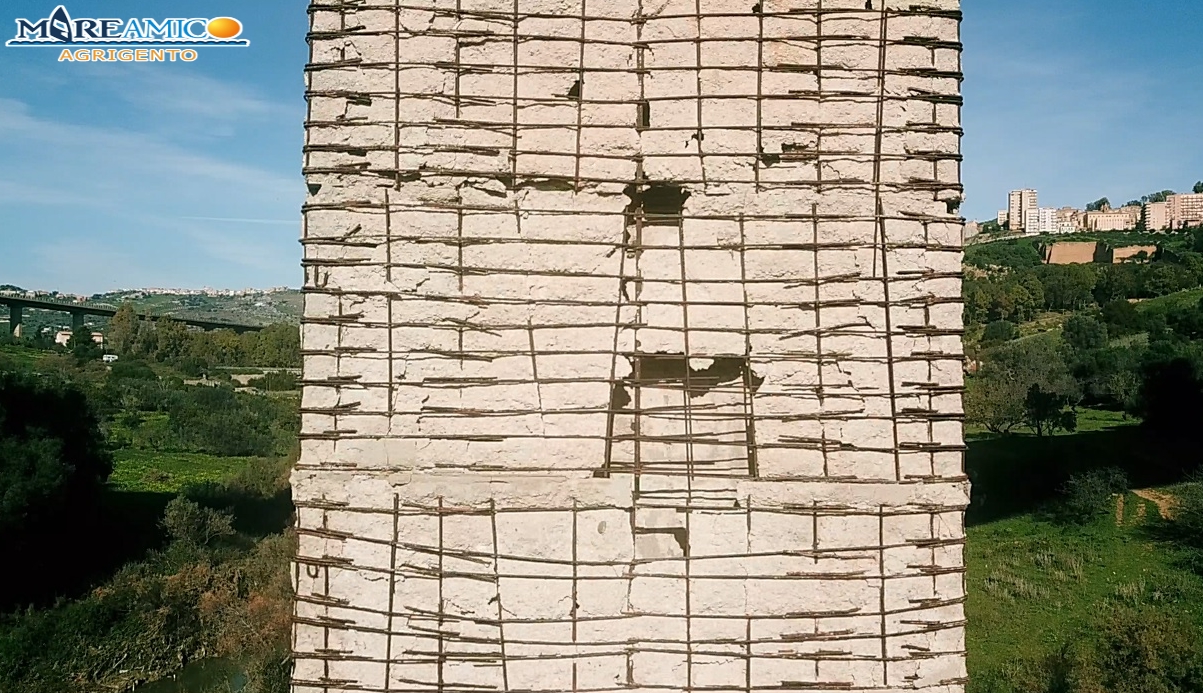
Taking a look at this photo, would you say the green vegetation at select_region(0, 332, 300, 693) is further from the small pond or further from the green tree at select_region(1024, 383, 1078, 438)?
the green tree at select_region(1024, 383, 1078, 438)

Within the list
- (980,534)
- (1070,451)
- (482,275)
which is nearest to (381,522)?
(482,275)

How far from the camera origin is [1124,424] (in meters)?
30.5

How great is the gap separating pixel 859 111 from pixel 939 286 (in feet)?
2.74

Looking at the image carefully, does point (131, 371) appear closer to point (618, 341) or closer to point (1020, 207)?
point (618, 341)

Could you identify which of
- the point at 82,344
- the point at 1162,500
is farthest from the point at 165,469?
the point at 1162,500

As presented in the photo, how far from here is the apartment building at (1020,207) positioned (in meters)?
79.6

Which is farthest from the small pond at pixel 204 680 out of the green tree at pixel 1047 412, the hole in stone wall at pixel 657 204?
the green tree at pixel 1047 412

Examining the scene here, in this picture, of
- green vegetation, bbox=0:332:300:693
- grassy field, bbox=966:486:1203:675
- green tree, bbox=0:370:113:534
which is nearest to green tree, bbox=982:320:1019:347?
grassy field, bbox=966:486:1203:675

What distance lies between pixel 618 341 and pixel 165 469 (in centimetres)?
3003

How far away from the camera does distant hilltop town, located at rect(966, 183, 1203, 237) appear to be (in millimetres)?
67875

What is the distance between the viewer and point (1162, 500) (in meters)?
23.8

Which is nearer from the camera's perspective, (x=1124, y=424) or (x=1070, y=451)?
(x=1070, y=451)

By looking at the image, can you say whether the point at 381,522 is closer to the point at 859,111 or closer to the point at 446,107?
the point at 446,107

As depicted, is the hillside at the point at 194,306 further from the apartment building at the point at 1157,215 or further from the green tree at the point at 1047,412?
the apartment building at the point at 1157,215
